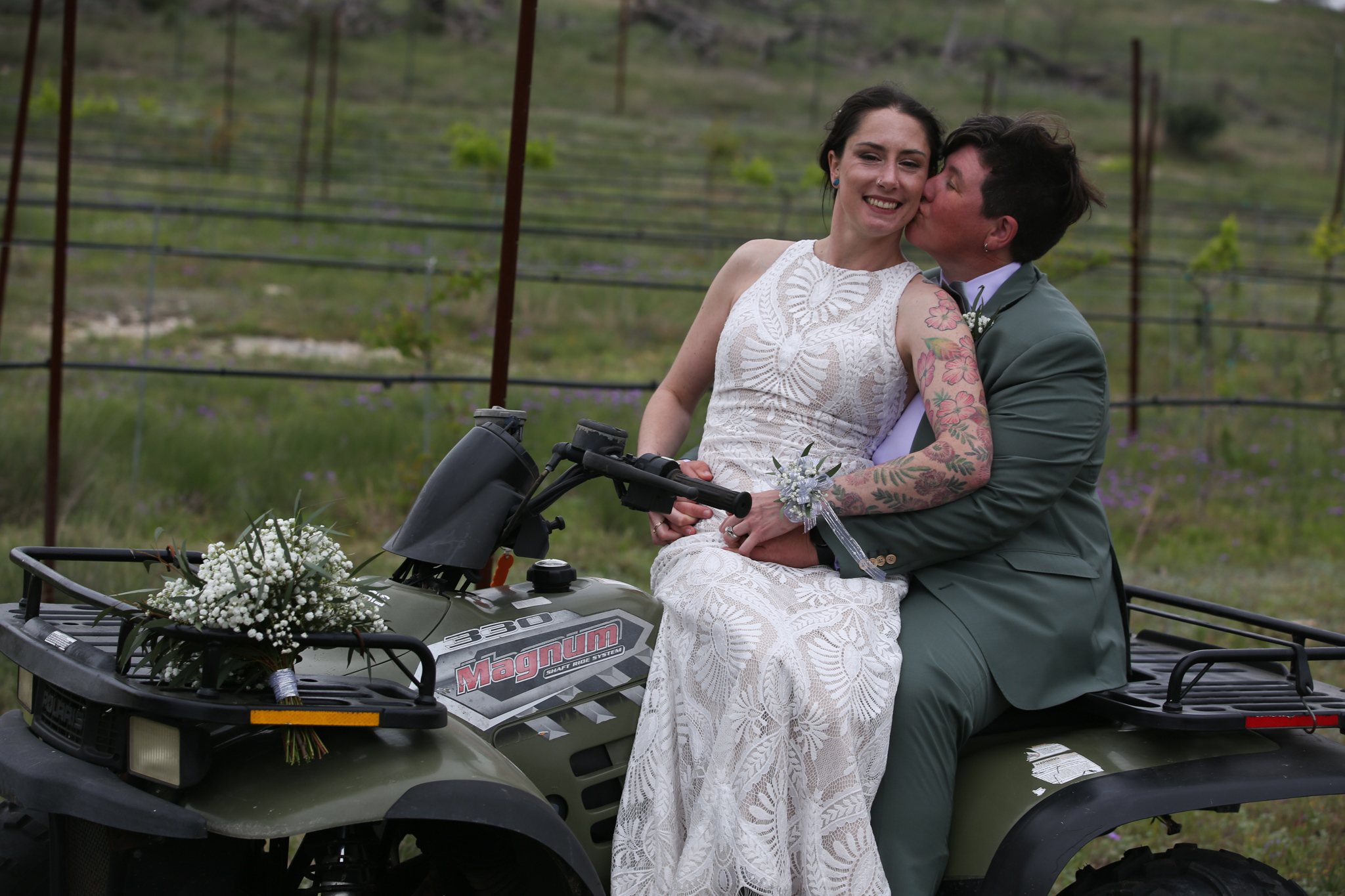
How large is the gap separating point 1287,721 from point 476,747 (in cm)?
154

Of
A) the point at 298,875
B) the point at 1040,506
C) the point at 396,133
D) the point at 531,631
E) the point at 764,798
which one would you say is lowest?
the point at 298,875

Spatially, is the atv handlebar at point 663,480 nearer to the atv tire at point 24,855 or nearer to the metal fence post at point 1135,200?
the atv tire at point 24,855

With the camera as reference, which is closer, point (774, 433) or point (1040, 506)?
point (1040, 506)

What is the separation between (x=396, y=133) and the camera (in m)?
31.6

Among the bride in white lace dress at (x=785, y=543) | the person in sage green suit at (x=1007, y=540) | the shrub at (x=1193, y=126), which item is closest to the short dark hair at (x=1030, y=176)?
the person in sage green suit at (x=1007, y=540)

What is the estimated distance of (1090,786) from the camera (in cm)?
211

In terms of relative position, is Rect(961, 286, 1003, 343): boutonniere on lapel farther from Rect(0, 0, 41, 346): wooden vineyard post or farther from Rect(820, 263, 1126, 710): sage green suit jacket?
Rect(0, 0, 41, 346): wooden vineyard post

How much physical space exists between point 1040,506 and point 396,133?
1251 inches

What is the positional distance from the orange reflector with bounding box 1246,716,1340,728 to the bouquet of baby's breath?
1.67 meters

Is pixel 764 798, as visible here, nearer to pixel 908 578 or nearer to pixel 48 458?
pixel 908 578

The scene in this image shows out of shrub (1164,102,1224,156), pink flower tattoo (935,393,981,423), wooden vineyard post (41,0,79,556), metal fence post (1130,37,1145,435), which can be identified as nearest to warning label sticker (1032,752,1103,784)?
pink flower tattoo (935,393,981,423)

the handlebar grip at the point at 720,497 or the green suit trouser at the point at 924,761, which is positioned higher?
the handlebar grip at the point at 720,497

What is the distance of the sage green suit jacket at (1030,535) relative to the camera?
2238 millimetres

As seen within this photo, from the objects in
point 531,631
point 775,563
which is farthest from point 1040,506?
point 531,631
